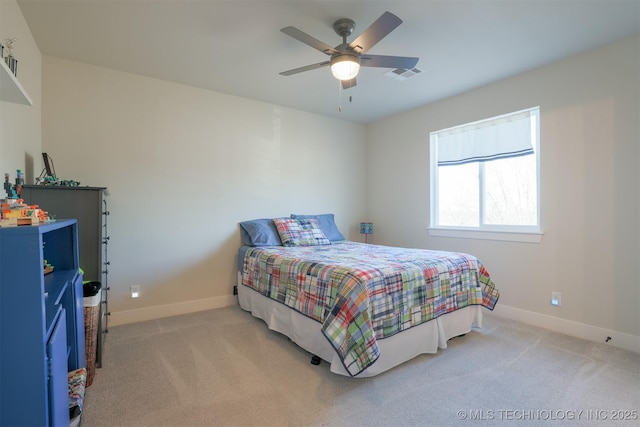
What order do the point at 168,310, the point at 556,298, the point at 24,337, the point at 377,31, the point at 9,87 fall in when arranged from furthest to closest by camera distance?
the point at 168,310, the point at 556,298, the point at 377,31, the point at 9,87, the point at 24,337

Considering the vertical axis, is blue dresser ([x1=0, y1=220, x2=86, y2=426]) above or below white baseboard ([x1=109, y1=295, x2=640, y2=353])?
above

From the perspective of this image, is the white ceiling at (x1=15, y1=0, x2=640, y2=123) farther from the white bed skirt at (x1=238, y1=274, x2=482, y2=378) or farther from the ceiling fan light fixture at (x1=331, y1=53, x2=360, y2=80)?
the white bed skirt at (x1=238, y1=274, x2=482, y2=378)

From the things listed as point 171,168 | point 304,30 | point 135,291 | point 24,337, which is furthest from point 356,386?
point 171,168

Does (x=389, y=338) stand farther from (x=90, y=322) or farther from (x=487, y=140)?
(x=487, y=140)

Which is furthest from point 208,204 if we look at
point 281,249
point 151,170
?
point 281,249

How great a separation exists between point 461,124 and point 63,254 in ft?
13.0

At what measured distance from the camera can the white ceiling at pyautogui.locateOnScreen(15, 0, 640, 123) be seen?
211 centimetres

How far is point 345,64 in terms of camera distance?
6.97 feet

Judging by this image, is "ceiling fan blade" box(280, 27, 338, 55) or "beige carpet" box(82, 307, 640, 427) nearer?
"beige carpet" box(82, 307, 640, 427)

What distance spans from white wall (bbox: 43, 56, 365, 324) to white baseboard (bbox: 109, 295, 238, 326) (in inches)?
0.4

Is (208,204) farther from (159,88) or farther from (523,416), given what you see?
(523,416)

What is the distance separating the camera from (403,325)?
218 centimetres

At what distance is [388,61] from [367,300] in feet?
5.54

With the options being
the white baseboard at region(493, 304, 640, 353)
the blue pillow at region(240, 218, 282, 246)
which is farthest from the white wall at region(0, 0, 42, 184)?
the white baseboard at region(493, 304, 640, 353)
